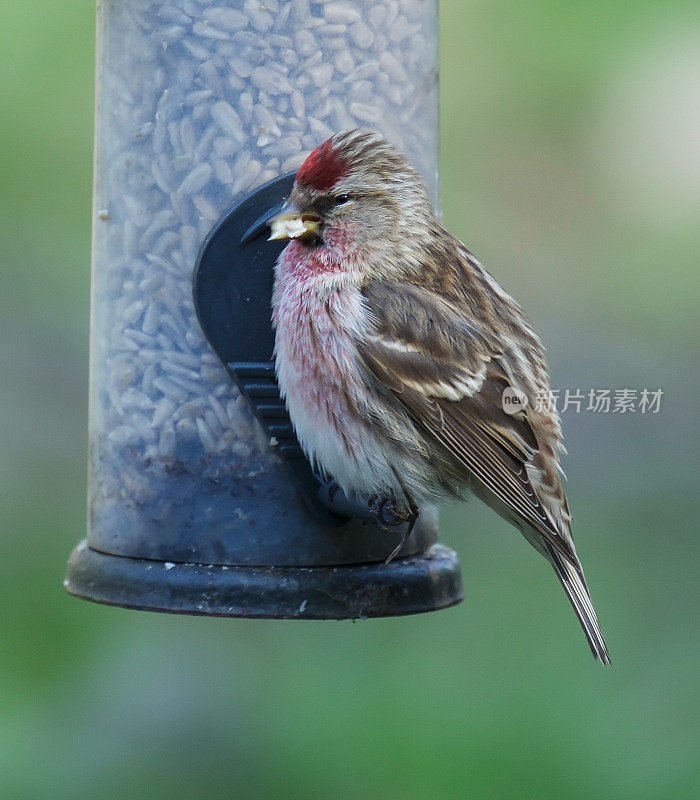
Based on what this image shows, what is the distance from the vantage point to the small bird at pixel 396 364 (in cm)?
375

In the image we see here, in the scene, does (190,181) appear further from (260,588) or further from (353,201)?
(260,588)

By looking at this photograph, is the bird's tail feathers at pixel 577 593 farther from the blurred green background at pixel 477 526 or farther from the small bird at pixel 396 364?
the blurred green background at pixel 477 526

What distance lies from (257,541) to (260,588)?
16 cm

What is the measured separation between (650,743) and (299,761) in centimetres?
120

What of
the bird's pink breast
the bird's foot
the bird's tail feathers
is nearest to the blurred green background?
the bird's tail feathers

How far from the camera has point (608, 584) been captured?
5742mm

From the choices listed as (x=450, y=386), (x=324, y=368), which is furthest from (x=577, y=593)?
(x=324, y=368)

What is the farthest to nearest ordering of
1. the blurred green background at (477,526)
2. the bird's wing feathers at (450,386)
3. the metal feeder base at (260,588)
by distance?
the blurred green background at (477,526), the metal feeder base at (260,588), the bird's wing feathers at (450,386)

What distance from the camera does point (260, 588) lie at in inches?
152

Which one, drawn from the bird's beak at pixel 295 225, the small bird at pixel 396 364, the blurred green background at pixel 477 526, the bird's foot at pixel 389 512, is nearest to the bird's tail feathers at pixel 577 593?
the small bird at pixel 396 364

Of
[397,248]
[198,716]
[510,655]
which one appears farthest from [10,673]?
[397,248]

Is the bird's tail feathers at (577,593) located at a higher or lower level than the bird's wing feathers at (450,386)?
lower

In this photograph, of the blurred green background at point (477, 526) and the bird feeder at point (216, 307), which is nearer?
the bird feeder at point (216, 307)

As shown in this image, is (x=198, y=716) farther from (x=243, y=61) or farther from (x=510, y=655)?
(x=243, y=61)
